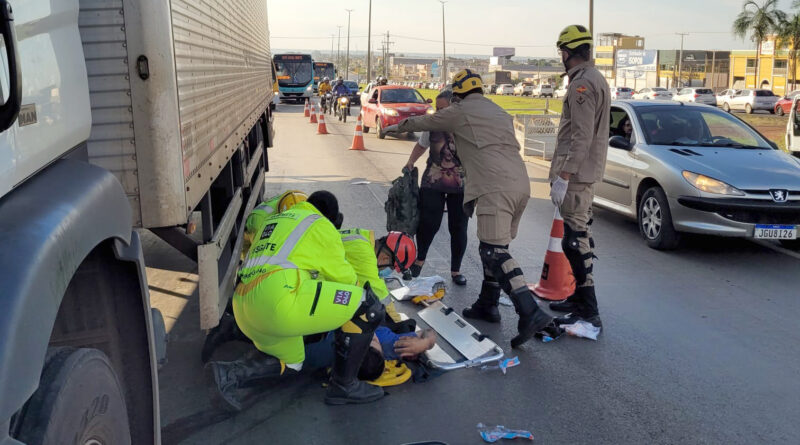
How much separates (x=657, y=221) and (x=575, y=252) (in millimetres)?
2631

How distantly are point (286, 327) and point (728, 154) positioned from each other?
5.97m

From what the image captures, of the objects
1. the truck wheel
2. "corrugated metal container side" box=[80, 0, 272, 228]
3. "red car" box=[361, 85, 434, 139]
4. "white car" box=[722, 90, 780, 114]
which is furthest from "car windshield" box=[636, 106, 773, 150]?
"white car" box=[722, 90, 780, 114]

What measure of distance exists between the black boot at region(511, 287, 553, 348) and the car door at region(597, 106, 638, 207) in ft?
13.0

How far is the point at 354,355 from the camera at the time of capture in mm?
3900

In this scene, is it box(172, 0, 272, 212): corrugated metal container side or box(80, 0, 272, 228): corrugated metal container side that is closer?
box(80, 0, 272, 228): corrugated metal container side

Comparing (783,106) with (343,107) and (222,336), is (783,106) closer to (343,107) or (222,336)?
(343,107)

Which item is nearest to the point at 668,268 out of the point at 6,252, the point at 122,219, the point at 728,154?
the point at 728,154

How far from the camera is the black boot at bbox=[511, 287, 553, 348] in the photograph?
4.65 metres

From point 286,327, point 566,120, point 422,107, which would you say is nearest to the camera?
point 286,327

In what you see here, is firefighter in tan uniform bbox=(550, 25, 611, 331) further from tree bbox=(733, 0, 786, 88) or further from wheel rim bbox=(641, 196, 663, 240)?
tree bbox=(733, 0, 786, 88)

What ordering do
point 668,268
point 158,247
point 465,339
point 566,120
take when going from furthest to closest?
point 158,247 → point 668,268 → point 566,120 → point 465,339

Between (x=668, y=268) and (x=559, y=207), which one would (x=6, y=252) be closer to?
(x=559, y=207)

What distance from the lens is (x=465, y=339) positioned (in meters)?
4.91

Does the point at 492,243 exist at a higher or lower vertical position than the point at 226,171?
lower
